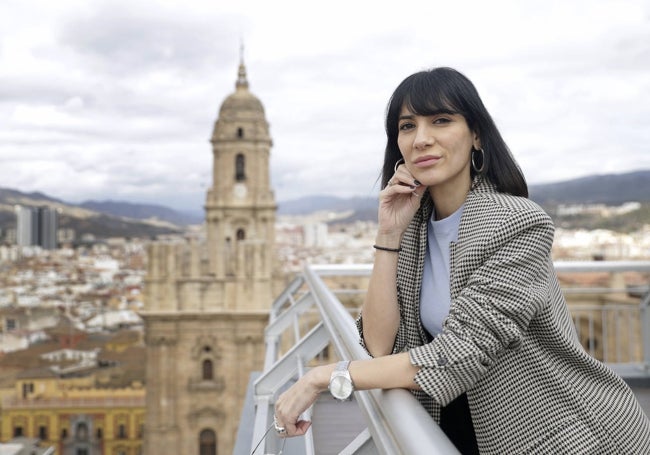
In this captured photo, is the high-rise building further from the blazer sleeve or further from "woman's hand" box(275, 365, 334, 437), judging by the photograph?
the blazer sleeve

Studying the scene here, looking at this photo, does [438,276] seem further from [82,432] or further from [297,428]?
[82,432]

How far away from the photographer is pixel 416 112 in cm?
156

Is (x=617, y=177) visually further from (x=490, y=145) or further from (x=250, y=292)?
(x=490, y=145)

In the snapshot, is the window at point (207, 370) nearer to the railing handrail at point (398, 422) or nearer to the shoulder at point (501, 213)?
the railing handrail at point (398, 422)

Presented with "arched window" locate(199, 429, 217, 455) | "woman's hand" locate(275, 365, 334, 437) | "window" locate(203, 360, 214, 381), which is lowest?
"arched window" locate(199, 429, 217, 455)

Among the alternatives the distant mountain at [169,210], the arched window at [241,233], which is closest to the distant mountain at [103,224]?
the distant mountain at [169,210]

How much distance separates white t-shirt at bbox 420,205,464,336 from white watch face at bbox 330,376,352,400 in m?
0.30

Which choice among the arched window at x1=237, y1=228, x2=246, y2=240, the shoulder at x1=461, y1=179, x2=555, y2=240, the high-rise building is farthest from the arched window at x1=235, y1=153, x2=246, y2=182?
the high-rise building

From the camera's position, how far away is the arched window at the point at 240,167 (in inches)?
938

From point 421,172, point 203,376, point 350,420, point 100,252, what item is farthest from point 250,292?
point 100,252

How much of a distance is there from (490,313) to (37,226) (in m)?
62.9

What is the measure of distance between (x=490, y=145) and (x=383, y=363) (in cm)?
58

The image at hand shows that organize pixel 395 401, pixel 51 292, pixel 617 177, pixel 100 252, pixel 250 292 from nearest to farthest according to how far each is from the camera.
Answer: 1. pixel 395 401
2. pixel 250 292
3. pixel 617 177
4. pixel 51 292
5. pixel 100 252

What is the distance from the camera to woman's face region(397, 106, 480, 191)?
5.10ft
